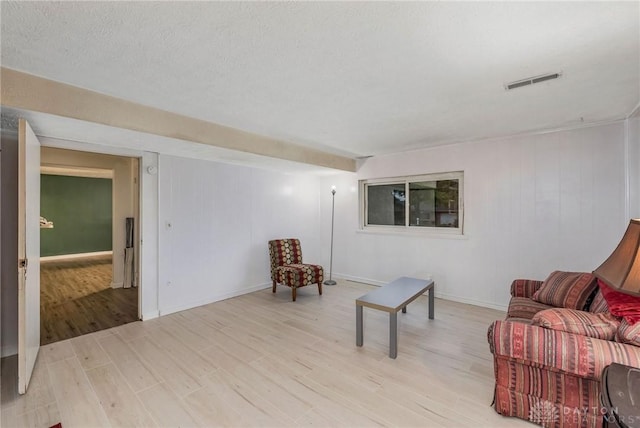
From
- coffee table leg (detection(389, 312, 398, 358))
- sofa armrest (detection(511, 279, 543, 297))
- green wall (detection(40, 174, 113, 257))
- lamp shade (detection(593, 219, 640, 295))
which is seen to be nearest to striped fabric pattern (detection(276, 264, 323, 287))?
coffee table leg (detection(389, 312, 398, 358))

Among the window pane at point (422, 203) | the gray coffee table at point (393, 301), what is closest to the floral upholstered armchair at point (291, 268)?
the gray coffee table at point (393, 301)

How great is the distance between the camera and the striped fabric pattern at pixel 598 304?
2014mm

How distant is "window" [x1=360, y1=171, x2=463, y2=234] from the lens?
14.0 feet

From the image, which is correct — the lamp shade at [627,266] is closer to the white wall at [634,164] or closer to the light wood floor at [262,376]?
the light wood floor at [262,376]

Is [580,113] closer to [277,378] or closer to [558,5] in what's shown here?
[558,5]

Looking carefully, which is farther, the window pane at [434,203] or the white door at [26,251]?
the window pane at [434,203]

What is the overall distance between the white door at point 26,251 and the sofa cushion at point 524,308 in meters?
3.75

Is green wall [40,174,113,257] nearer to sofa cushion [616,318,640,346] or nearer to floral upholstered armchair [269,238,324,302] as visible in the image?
floral upholstered armchair [269,238,324,302]

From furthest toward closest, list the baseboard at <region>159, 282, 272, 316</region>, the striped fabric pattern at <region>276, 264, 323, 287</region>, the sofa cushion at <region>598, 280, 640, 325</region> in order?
the striped fabric pattern at <region>276, 264, 323, 287</region>, the baseboard at <region>159, 282, 272, 316</region>, the sofa cushion at <region>598, 280, 640, 325</region>

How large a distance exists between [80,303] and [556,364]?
5382mm

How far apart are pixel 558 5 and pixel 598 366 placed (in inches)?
73.1

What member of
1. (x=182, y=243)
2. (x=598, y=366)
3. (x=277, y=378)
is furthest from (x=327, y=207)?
(x=598, y=366)

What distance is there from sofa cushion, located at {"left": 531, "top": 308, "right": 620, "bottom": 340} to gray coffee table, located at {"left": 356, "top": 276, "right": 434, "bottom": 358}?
3.61 ft

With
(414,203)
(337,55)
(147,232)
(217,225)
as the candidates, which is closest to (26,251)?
(147,232)
